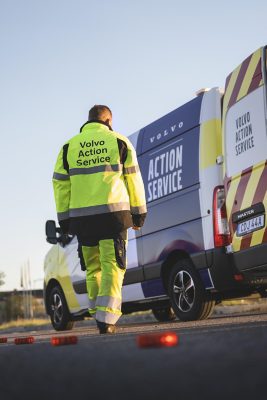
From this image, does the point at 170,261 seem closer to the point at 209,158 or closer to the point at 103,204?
the point at 209,158

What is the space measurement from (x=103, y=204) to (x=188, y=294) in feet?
6.75

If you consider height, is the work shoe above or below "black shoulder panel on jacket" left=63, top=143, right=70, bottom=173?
below

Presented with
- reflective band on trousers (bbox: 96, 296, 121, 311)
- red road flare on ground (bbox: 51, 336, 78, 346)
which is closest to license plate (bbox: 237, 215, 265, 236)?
reflective band on trousers (bbox: 96, 296, 121, 311)

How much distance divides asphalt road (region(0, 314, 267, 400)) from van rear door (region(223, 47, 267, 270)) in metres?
3.29

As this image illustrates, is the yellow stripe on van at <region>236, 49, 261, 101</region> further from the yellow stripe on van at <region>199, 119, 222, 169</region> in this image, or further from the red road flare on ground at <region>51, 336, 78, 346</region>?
the red road flare on ground at <region>51, 336, 78, 346</region>

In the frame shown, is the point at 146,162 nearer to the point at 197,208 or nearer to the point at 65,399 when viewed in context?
the point at 197,208

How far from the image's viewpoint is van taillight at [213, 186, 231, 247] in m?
8.91

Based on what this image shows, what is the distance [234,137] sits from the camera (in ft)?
27.9

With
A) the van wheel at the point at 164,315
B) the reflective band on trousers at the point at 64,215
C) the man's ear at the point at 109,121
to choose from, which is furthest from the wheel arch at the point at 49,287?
the man's ear at the point at 109,121

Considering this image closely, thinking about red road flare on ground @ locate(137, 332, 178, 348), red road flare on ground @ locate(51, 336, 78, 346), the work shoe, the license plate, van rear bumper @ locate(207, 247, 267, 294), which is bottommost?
red road flare on ground @ locate(137, 332, 178, 348)

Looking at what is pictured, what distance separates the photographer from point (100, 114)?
830 centimetres

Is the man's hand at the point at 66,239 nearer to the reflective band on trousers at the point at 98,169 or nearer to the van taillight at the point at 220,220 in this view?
the van taillight at the point at 220,220

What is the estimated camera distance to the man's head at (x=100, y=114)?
8.30 metres

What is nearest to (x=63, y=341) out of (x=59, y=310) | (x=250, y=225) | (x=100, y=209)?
(x=100, y=209)
